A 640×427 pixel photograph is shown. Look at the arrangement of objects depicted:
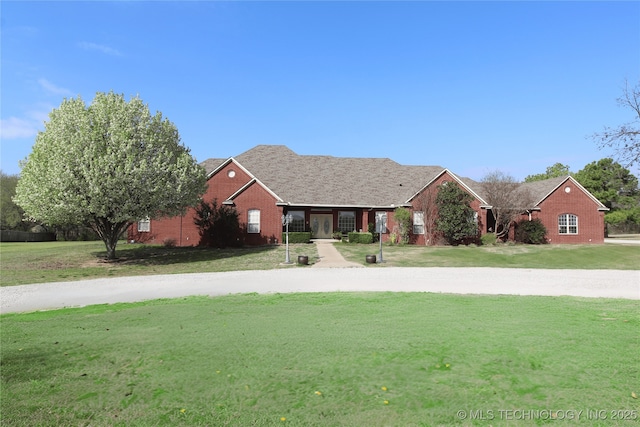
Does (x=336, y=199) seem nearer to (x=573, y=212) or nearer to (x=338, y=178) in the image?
(x=338, y=178)

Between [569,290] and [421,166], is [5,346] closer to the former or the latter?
[569,290]

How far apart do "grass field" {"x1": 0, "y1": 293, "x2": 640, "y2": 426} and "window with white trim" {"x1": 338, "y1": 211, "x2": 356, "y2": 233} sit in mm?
29851

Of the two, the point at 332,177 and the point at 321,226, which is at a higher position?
the point at 332,177

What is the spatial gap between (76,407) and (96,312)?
620cm

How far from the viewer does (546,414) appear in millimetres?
4105

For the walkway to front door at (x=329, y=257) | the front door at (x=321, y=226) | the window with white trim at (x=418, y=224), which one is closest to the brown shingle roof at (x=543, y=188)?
the window with white trim at (x=418, y=224)

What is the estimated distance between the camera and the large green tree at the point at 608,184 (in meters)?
58.4

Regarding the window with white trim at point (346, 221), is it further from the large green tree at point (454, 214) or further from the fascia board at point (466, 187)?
the fascia board at point (466, 187)

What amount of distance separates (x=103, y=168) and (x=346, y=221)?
2245 centimetres

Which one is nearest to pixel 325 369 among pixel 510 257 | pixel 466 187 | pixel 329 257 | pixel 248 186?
pixel 329 257

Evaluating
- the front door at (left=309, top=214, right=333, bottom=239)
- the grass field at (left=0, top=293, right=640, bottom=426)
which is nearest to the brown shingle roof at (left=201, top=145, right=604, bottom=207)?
the front door at (left=309, top=214, right=333, bottom=239)

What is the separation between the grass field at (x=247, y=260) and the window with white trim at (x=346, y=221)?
558cm

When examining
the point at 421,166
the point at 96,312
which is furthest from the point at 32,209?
the point at 421,166

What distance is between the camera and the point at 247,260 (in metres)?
25.4
